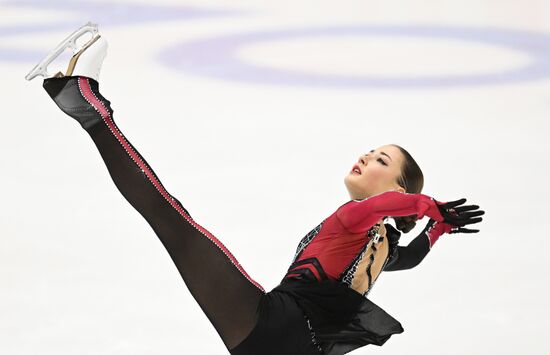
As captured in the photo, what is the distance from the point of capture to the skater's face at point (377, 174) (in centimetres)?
330

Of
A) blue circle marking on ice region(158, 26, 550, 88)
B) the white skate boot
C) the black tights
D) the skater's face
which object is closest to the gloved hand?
the skater's face

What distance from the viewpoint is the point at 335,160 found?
18.2 ft

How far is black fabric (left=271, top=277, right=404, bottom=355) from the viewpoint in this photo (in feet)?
10.4

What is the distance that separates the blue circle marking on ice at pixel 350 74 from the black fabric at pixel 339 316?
3.81m

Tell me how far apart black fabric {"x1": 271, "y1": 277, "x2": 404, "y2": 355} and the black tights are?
0.53 ft

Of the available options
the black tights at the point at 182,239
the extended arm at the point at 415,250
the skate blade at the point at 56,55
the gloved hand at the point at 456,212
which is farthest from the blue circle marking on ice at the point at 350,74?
the gloved hand at the point at 456,212

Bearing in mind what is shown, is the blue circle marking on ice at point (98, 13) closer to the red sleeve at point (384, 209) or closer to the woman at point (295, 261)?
the woman at point (295, 261)

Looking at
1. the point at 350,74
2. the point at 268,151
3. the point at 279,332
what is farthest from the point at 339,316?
the point at 350,74

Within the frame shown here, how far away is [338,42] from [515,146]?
8.81ft

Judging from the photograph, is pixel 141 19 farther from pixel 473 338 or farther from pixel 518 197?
pixel 473 338

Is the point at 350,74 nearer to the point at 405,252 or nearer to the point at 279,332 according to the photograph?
the point at 405,252

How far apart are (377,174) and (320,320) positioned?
526 mm

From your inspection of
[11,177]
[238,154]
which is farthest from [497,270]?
[11,177]

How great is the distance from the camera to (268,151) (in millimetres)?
5625
